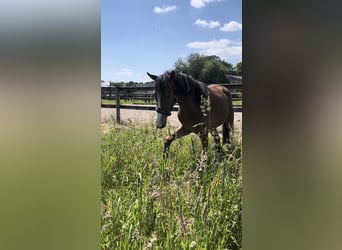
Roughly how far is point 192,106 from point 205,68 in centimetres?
30

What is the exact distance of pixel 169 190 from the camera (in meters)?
2.47

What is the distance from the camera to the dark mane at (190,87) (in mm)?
2471

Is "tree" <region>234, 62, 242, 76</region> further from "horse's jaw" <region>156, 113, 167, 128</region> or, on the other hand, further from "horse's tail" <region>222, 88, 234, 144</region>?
"horse's jaw" <region>156, 113, 167, 128</region>
